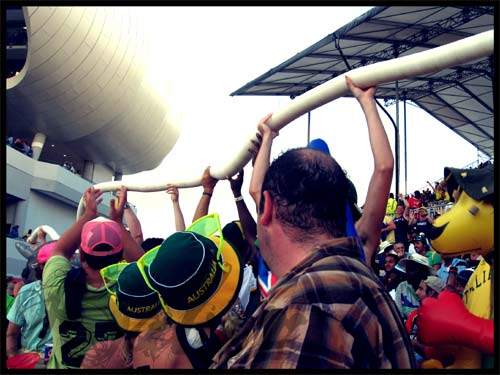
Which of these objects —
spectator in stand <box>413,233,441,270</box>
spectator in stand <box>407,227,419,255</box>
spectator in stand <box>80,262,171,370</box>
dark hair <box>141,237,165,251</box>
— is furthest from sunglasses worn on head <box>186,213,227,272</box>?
spectator in stand <box>407,227,419,255</box>

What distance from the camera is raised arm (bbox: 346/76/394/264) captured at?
1764mm

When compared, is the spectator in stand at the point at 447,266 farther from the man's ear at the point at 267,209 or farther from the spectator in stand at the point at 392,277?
the man's ear at the point at 267,209

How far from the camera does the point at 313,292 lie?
1.04 meters

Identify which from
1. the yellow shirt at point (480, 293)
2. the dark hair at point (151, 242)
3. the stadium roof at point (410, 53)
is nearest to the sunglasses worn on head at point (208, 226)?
the yellow shirt at point (480, 293)

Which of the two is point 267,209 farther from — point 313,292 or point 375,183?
point 375,183

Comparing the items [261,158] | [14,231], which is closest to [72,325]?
[261,158]

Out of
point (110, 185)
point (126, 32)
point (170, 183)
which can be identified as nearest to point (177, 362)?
point (170, 183)

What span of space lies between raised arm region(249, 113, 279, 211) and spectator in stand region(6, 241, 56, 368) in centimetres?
216

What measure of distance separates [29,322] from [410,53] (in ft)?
52.5

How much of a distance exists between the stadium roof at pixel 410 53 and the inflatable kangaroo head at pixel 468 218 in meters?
10.7

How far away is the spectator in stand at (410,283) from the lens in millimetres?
4430

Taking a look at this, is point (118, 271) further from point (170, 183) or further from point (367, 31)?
point (367, 31)

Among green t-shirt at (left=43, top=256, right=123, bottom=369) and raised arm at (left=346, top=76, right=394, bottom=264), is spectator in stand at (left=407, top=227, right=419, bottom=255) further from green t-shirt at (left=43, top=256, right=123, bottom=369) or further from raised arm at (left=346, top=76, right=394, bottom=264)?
raised arm at (left=346, top=76, right=394, bottom=264)

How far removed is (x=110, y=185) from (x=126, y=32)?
2937cm
